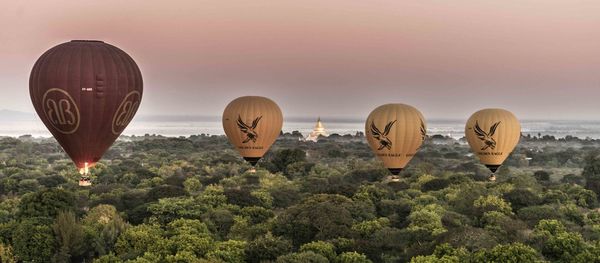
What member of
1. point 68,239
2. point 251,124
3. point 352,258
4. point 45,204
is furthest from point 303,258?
point 45,204

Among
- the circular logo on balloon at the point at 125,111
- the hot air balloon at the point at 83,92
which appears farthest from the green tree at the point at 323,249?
the hot air balloon at the point at 83,92

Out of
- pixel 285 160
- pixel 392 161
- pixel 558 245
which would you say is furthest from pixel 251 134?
pixel 285 160

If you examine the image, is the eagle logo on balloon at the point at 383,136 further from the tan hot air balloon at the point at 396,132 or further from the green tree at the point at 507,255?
the green tree at the point at 507,255

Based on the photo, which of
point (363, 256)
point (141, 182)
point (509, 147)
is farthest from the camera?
point (141, 182)

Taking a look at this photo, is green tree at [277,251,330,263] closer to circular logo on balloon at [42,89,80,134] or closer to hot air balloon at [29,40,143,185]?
hot air balloon at [29,40,143,185]

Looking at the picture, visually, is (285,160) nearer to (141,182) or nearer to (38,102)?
(141,182)

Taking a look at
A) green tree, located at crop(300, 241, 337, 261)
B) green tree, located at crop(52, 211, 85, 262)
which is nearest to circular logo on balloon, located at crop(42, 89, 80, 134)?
green tree, located at crop(52, 211, 85, 262)
